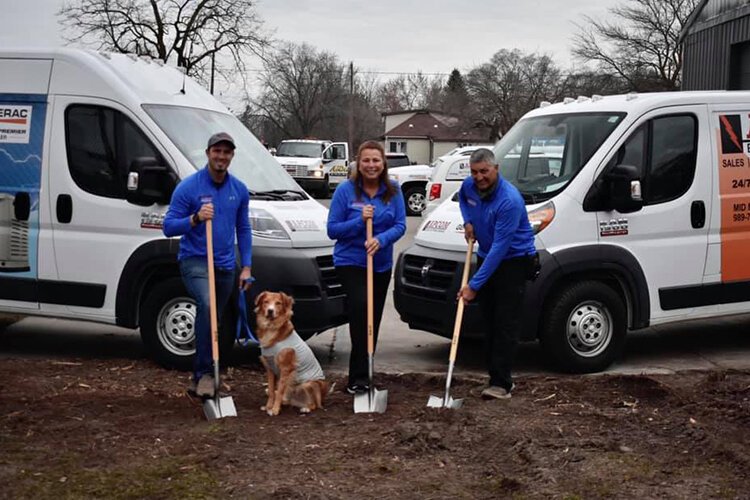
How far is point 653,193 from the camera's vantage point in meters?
7.90

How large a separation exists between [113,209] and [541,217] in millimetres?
3474

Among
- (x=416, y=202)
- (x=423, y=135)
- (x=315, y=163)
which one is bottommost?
(x=416, y=202)

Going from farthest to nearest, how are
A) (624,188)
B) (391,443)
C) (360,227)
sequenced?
1. (624,188)
2. (360,227)
3. (391,443)

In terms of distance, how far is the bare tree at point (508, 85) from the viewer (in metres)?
62.4

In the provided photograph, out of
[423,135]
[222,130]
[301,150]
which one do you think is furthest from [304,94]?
[222,130]

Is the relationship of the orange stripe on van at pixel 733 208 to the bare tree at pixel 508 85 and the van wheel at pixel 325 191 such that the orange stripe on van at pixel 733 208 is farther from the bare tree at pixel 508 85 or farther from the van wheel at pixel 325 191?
the bare tree at pixel 508 85

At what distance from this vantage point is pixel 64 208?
784 cm

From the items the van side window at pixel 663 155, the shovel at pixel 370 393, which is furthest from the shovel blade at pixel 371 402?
the van side window at pixel 663 155

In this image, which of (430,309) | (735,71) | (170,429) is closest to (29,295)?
(170,429)

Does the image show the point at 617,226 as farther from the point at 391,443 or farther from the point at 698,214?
the point at 391,443

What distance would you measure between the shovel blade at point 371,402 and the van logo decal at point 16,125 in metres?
3.80

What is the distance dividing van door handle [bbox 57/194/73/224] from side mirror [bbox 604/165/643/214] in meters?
4.42

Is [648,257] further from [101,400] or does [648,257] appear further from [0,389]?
[0,389]

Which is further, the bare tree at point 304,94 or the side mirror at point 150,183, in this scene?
the bare tree at point 304,94
